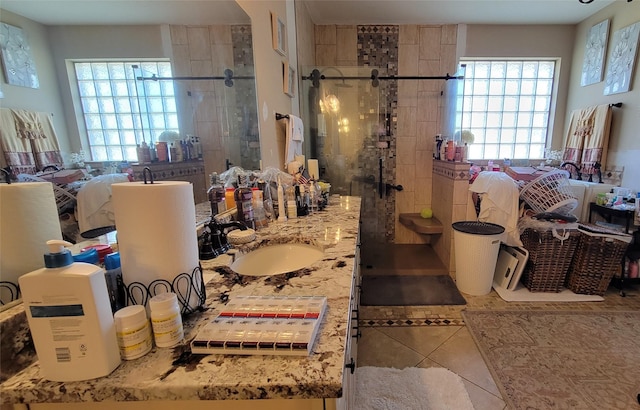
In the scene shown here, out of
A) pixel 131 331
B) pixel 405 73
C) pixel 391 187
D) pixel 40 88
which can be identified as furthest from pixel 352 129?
pixel 131 331

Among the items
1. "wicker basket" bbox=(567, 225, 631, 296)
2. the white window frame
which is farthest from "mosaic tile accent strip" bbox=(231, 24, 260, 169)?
the white window frame

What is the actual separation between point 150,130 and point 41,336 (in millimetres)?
626

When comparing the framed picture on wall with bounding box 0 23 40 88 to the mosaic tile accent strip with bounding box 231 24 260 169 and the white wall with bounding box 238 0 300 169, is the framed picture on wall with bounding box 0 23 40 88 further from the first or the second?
the white wall with bounding box 238 0 300 169

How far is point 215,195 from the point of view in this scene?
4.20 feet

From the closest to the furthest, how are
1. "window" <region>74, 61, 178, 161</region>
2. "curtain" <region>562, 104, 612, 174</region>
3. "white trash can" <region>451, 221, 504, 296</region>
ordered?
Result: "window" <region>74, 61, 178, 161</region> < "white trash can" <region>451, 221, 504, 296</region> < "curtain" <region>562, 104, 612, 174</region>

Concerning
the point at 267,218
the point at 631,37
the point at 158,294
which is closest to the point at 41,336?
the point at 158,294

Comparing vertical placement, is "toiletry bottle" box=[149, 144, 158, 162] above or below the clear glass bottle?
above

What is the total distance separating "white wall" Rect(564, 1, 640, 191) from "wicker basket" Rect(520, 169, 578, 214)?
1.06 meters

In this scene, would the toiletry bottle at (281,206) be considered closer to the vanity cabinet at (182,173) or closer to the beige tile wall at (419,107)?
the vanity cabinet at (182,173)

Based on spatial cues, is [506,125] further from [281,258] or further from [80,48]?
[80,48]

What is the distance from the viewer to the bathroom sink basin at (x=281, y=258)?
1.21 metres

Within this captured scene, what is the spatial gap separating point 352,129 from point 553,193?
6.22 ft

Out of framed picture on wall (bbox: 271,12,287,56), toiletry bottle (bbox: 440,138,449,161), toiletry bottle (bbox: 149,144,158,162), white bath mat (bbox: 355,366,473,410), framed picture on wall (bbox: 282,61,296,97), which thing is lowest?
white bath mat (bbox: 355,366,473,410)

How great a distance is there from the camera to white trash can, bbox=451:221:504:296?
2338mm
